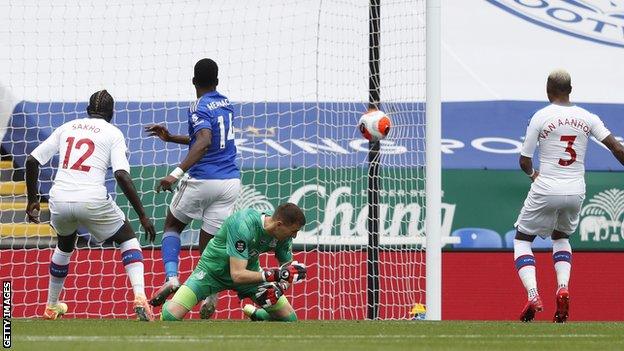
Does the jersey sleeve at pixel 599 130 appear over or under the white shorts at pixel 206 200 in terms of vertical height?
over

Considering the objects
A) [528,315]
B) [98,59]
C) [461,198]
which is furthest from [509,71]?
[528,315]

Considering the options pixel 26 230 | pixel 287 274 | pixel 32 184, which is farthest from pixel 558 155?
pixel 26 230

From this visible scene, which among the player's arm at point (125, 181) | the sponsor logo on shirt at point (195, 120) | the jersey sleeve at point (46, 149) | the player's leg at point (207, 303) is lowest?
the player's leg at point (207, 303)

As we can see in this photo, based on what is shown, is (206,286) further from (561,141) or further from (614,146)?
(614,146)

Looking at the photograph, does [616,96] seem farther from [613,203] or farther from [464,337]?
[464,337]

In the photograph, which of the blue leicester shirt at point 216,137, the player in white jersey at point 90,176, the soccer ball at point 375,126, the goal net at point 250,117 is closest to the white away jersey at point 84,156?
the player in white jersey at point 90,176

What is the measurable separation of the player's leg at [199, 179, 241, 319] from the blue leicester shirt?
0.06 metres

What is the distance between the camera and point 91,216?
885cm

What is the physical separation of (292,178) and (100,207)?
3.74 m

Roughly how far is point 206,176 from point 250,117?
10.9 ft

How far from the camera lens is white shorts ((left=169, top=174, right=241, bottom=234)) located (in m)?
9.57

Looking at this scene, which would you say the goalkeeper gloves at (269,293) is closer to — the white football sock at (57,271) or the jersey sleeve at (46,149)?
the white football sock at (57,271)

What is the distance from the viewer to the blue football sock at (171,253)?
9411 millimetres

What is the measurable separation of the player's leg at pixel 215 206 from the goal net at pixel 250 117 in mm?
2237
